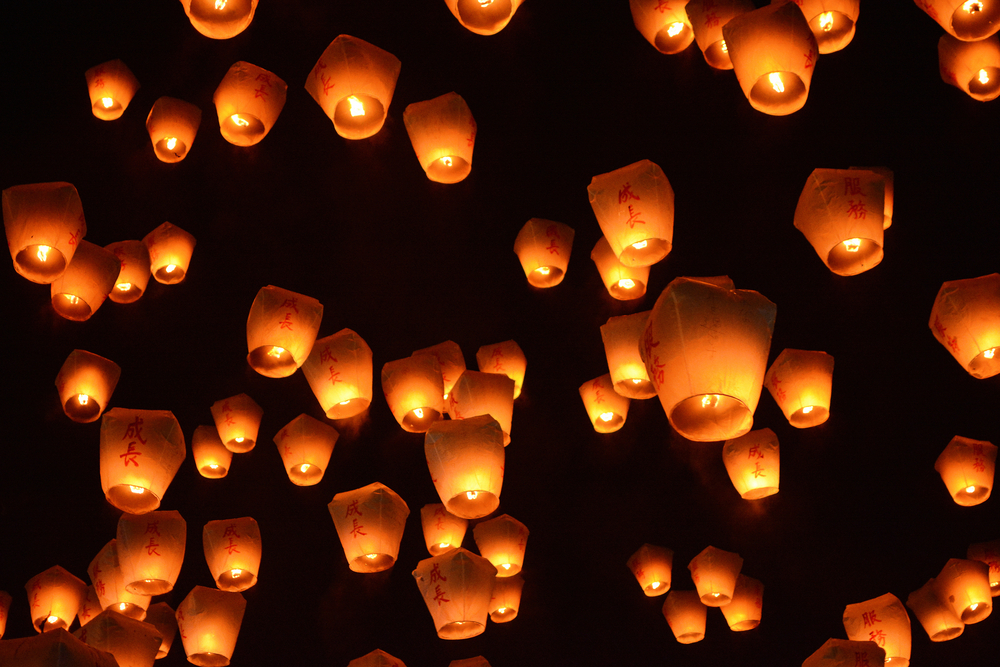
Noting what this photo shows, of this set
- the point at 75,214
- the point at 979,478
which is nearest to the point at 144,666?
the point at 75,214

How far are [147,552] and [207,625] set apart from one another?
21.2 inches

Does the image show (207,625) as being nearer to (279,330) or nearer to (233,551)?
(233,551)

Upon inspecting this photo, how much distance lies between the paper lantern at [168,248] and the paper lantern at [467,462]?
89.5 inches

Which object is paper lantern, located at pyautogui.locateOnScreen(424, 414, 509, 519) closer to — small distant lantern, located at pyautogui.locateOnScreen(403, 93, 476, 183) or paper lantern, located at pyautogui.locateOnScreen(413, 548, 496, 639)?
paper lantern, located at pyautogui.locateOnScreen(413, 548, 496, 639)

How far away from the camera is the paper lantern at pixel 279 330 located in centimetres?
396

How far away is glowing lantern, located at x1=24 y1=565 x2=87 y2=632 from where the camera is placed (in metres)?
4.84

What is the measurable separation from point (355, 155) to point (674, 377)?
3415 millimetres

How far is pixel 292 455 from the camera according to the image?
4.74 meters

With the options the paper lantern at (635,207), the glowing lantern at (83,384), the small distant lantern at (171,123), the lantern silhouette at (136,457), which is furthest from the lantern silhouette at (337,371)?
the small distant lantern at (171,123)

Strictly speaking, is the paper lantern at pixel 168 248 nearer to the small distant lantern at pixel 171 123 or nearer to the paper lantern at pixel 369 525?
the small distant lantern at pixel 171 123

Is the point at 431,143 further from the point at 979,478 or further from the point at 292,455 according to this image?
the point at 979,478

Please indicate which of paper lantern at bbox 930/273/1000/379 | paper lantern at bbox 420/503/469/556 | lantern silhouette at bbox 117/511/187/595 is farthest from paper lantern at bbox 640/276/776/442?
lantern silhouette at bbox 117/511/187/595

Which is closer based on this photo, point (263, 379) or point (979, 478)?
point (979, 478)

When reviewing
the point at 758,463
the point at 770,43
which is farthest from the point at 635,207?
the point at 758,463
